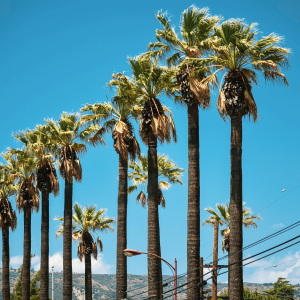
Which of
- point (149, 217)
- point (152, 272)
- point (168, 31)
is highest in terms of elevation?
point (168, 31)

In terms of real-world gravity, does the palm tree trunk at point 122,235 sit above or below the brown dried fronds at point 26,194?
below

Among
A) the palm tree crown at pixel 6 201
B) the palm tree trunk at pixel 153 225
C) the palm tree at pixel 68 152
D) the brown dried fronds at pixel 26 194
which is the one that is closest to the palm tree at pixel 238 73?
the palm tree trunk at pixel 153 225

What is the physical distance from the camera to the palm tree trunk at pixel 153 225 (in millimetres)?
23781

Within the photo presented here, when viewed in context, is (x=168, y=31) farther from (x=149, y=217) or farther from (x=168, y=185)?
(x=168, y=185)

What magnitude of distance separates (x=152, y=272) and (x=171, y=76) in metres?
10.8

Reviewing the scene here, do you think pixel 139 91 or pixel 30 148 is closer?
pixel 139 91

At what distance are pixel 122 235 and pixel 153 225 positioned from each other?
340 cm

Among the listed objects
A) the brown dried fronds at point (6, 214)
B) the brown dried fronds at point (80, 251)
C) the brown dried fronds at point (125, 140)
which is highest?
the brown dried fronds at point (125, 140)

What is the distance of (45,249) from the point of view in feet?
120

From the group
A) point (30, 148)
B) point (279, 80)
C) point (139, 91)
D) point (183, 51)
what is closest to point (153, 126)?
point (139, 91)

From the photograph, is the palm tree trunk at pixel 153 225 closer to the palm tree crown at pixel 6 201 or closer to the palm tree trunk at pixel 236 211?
the palm tree trunk at pixel 236 211

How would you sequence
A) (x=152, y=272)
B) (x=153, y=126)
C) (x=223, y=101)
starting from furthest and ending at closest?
(x=153, y=126) → (x=152, y=272) → (x=223, y=101)

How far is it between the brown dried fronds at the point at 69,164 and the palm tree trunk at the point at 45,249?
3.51 metres

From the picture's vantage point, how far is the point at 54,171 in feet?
124
